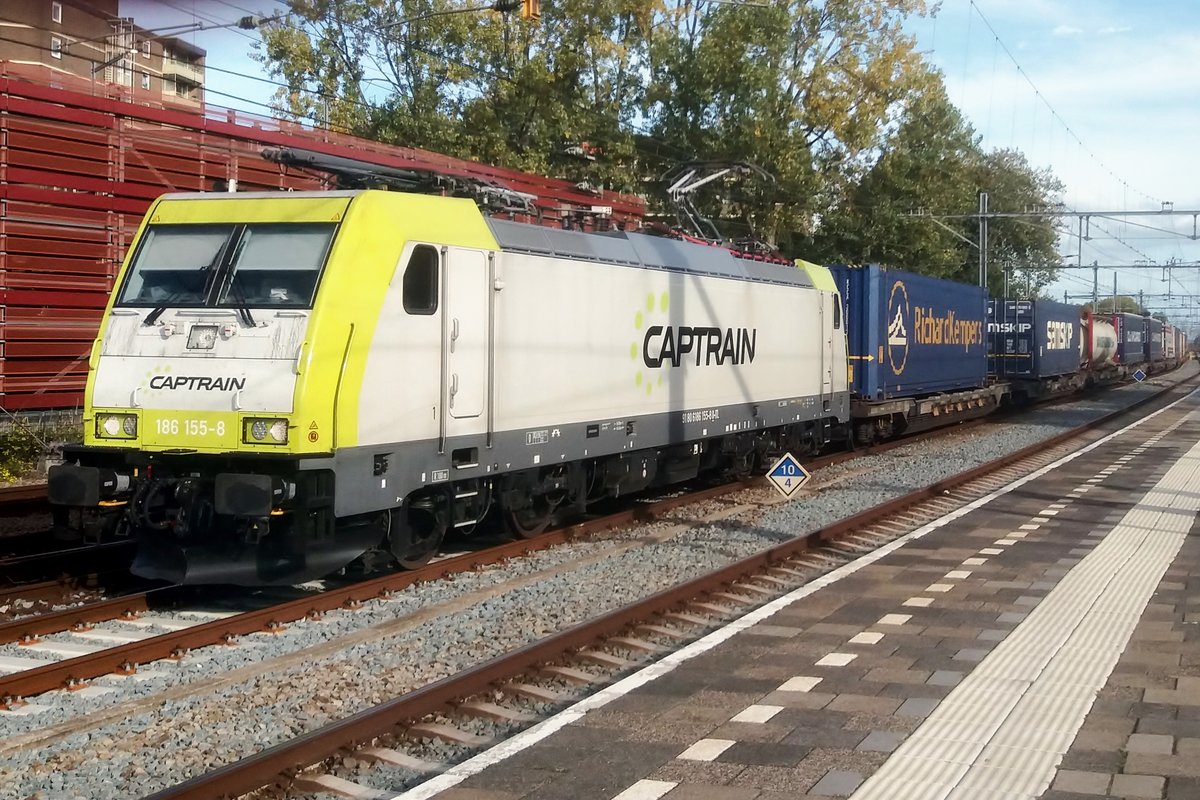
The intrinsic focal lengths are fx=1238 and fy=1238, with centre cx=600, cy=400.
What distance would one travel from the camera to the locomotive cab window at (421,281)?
32.4 ft

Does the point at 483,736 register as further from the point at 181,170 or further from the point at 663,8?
the point at 663,8

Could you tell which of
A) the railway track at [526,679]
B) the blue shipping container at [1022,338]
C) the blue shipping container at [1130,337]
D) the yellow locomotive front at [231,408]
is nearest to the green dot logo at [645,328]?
the railway track at [526,679]

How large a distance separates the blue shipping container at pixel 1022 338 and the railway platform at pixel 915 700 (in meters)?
26.0

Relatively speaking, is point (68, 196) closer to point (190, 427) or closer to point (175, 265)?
point (175, 265)

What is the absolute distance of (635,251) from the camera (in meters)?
13.9

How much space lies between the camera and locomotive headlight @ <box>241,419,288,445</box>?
8.84 meters

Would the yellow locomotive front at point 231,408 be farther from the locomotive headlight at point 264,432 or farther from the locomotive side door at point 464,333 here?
the locomotive side door at point 464,333

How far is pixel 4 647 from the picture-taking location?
8.18m

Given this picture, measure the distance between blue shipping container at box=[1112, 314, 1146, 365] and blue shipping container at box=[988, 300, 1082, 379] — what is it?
18719 millimetres

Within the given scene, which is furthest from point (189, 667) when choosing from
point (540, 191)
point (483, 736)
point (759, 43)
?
point (759, 43)

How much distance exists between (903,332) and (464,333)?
15.8m

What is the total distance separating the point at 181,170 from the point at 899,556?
15007 millimetres

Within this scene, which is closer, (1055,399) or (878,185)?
(878,185)

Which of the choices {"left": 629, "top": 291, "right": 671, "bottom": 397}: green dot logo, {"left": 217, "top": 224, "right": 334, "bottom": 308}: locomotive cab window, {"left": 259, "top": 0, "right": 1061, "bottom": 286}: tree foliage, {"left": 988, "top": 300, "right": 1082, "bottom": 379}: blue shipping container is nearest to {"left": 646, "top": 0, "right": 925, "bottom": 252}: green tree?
{"left": 259, "top": 0, "right": 1061, "bottom": 286}: tree foliage
